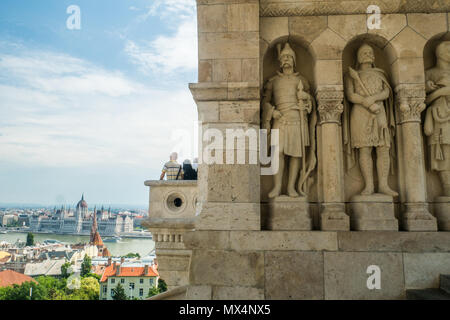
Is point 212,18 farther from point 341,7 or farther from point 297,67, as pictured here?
point 341,7

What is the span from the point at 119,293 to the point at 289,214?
1611 inches

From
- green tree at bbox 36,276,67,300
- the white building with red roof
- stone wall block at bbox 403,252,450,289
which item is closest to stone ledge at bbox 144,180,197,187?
stone wall block at bbox 403,252,450,289

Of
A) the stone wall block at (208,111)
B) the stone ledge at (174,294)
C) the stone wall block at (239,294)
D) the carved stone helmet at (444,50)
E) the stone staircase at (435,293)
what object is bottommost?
the stone ledge at (174,294)

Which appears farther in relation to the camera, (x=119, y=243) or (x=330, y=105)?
(x=119, y=243)

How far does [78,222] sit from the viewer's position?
10888cm

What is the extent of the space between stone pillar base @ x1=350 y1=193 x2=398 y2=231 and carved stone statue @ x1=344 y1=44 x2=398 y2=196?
0.45 ft

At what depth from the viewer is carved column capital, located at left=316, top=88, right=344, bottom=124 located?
16.1 feet

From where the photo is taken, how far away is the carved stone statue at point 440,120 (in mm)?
4895

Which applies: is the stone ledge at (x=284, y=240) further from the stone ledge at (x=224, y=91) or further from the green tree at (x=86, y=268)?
the green tree at (x=86, y=268)

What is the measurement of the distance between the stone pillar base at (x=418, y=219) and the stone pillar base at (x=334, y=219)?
0.88 m

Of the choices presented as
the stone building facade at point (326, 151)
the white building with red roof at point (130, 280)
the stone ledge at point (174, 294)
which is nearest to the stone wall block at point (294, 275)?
the stone building facade at point (326, 151)

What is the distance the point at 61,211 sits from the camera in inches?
4370

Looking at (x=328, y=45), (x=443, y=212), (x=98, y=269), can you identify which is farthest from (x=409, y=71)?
(x=98, y=269)
